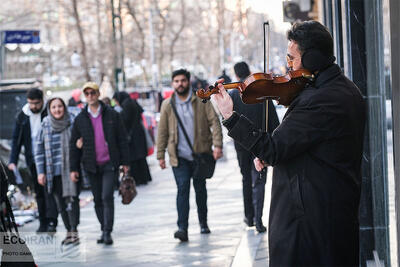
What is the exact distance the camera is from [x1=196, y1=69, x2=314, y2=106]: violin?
430 cm

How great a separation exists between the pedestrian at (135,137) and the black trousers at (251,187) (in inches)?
234

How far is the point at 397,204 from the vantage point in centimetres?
441

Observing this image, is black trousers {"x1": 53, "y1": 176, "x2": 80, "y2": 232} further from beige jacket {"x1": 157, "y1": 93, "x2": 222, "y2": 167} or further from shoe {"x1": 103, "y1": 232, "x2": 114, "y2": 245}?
beige jacket {"x1": 157, "y1": 93, "x2": 222, "y2": 167}

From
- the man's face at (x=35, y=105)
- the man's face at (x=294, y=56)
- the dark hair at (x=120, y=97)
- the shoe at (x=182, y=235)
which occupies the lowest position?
the shoe at (x=182, y=235)

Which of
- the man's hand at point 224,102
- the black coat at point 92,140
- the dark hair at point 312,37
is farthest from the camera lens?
the black coat at point 92,140

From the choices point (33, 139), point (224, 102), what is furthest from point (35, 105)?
point (224, 102)

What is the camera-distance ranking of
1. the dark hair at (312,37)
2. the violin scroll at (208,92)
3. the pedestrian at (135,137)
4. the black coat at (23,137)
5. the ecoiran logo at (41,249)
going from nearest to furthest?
the dark hair at (312,37) → the violin scroll at (208,92) → the ecoiran logo at (41,249) → the black coat at (23,137) → the pedestrian at (135,137)

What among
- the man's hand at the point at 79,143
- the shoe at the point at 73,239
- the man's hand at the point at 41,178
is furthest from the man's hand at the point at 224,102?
the man's hand at the point at 41,178

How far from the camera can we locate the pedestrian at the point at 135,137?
55.1ft

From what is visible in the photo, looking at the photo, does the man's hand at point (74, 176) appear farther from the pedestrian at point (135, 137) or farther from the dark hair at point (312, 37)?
the pedestrian at point (135, 137)

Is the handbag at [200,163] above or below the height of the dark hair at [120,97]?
below

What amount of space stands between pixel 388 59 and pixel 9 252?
10.4 feet

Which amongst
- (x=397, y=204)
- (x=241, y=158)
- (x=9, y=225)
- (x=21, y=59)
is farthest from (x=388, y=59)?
(x=21, y=59)

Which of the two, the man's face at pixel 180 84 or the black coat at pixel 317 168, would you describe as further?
the man's face at pixel 180 84
